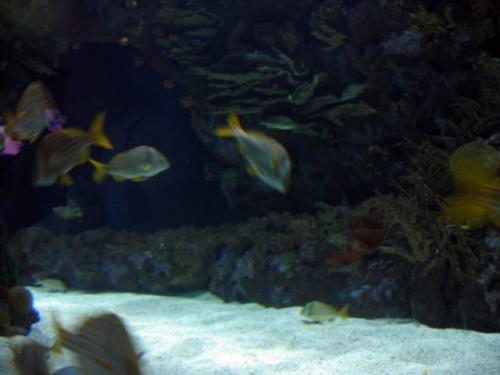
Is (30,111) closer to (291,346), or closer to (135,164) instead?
(135,164)

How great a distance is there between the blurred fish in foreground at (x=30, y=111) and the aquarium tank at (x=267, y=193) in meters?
0.02

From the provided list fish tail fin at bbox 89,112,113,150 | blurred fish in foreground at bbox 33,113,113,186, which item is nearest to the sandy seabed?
blurred fish in foreground at bbox 33,113,113,186

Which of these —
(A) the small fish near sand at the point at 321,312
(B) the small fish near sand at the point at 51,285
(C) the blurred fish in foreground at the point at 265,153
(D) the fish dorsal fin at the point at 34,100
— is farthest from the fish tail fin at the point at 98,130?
(B) the small fish near sand at the point at 51,285

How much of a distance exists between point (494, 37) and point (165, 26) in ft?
20.7

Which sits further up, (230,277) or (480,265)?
(480,265)

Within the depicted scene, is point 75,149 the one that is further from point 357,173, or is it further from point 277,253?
point 357,173

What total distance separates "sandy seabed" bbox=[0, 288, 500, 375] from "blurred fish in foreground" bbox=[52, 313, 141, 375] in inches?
51.1

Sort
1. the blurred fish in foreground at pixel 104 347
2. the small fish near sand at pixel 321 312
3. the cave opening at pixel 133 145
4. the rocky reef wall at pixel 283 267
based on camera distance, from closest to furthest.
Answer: the blurred fish in foreground at pixel 104 347 < the rocky reef wall at pixel 283 267 < the small fish near sand at pixel 321 312 < the cave opening at pixel 133 145

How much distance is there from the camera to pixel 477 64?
20.3 feet

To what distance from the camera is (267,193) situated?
939 centimetres

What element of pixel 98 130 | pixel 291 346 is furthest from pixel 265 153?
pixel 291 346

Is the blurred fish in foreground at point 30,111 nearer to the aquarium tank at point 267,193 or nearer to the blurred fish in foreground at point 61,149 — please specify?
the aquarium tank at point 267,193

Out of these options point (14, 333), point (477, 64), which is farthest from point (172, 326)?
point (477, 64)

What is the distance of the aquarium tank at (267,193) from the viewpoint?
3793mm
